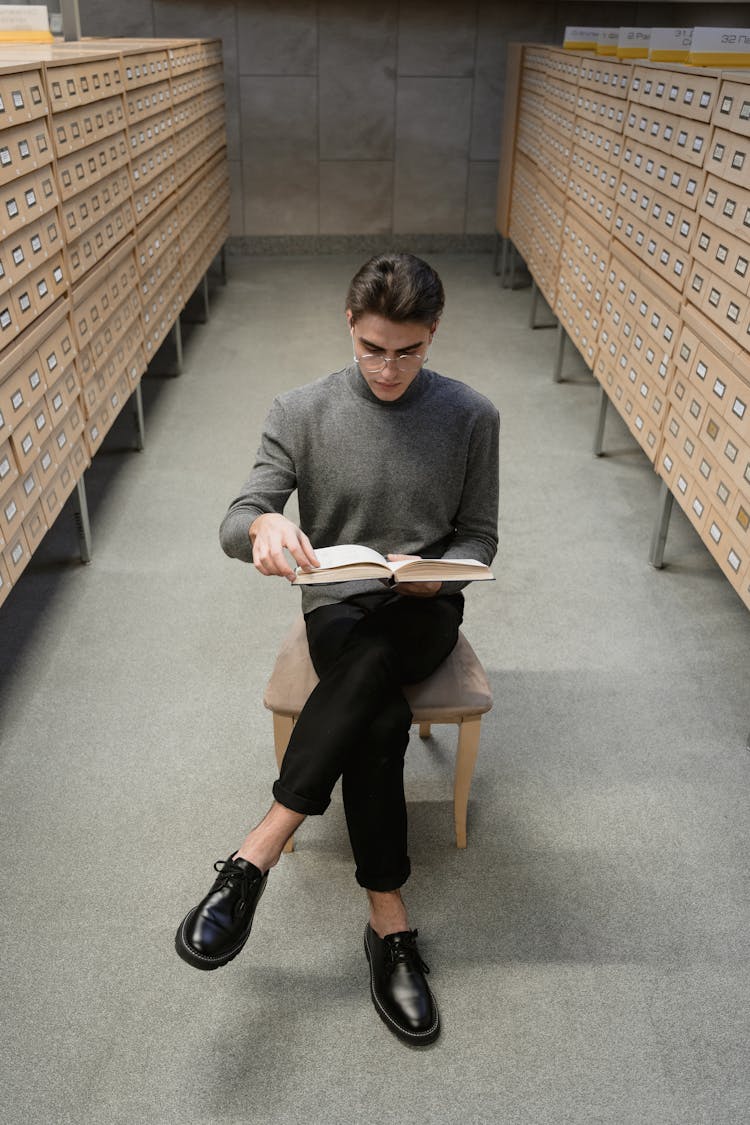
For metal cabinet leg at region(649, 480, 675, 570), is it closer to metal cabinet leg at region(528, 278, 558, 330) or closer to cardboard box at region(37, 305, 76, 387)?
cardboard box at region(37, 305, 76, 387)

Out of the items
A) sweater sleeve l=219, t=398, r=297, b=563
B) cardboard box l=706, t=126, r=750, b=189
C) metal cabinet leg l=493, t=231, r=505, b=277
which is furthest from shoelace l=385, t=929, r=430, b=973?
metal cabinet leg l=493, t=231, r=505, b=277

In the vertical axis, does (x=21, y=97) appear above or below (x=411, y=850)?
above

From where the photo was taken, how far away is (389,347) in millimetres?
1524

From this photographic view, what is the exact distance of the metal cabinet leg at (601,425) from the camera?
11.6 feet

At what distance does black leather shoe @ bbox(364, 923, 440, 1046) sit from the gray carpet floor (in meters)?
0.03

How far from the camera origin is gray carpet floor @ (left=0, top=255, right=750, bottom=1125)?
146 centimetres

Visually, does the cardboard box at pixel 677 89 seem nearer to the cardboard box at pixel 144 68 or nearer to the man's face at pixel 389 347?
the man's face at pixel 389 347

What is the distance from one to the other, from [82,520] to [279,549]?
1563 millimetres

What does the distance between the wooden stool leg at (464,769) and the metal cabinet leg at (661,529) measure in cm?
131

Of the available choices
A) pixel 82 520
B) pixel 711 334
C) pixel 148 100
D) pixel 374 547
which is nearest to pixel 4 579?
pixel 82 520

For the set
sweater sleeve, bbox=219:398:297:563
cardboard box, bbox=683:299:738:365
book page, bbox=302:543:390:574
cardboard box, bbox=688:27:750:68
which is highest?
cardboard box, bbox=688:27:750:68

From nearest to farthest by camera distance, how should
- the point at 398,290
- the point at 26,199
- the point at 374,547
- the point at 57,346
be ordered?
1. the point at 398,290
2. the point at 374,547
3. the point at 26,199
4. the point at 57,346

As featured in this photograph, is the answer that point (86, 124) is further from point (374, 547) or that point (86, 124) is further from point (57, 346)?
point (374, 547)

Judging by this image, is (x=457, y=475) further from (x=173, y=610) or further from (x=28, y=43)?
(x=28, y=43)
